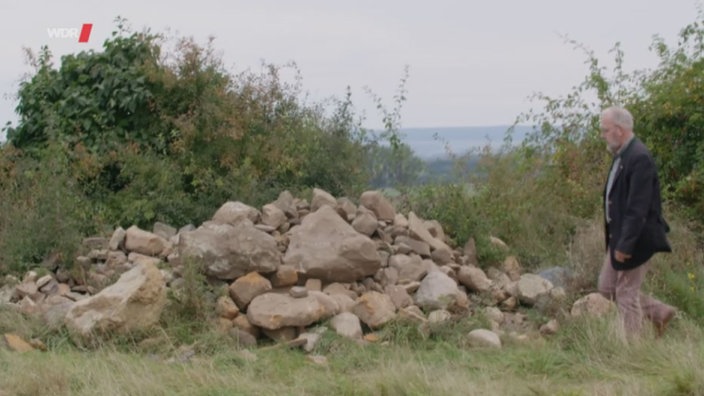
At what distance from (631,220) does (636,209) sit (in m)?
0.09

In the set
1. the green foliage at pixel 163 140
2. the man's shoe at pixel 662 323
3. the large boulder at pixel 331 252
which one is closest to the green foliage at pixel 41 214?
the green foliage at pixel 163 140

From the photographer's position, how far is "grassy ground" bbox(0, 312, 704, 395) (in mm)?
6695

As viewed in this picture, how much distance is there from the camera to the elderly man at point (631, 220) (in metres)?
7.69

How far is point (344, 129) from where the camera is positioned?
492 inches

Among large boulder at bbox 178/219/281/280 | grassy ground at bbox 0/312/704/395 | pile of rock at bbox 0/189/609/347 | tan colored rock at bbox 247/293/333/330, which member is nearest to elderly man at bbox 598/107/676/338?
grassy ground at bbox 0/312/704/395

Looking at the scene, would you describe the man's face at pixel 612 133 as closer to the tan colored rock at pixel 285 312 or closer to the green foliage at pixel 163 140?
the tan colored rock at pixel 285 312

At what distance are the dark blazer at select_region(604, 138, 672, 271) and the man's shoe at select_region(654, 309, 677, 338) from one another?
657mm

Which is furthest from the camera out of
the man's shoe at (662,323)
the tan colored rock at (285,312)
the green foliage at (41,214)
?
the green foliage at (41,214)

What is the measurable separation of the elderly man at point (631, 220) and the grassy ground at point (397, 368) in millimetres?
259

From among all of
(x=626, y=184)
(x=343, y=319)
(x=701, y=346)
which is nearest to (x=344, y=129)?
(x=343, y=319)

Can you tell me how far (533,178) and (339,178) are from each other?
10.8 ft

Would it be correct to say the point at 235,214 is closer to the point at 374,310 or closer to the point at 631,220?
the point at 374,310

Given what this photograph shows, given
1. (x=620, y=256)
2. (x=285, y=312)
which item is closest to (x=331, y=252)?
A: (x=285, y=312)

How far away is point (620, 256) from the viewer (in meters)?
7.77
